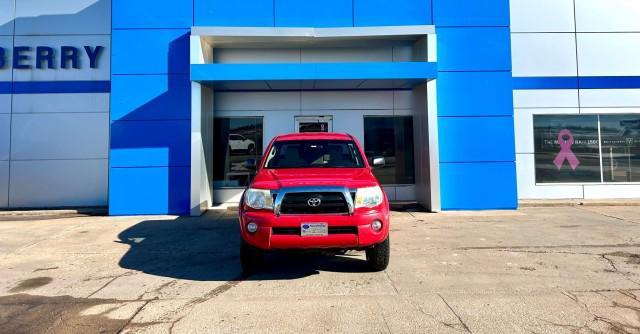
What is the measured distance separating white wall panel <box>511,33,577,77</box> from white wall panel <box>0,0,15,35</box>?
16.2 metres

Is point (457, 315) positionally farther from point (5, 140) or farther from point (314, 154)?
point (5, 140)

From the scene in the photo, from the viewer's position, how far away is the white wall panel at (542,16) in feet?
39.3

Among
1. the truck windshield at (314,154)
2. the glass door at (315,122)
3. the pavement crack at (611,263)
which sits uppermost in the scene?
the glass door at (315,122)

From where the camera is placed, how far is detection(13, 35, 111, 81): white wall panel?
39.2ft

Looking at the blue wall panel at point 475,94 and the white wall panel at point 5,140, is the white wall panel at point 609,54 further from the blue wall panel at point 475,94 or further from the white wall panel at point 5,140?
the white wall panel at point 5,140

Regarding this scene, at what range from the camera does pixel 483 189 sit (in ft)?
33.5

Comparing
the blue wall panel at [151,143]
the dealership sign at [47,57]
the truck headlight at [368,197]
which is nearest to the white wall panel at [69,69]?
the dealership sign at [47,57]

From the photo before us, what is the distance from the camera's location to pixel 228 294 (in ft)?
14.7

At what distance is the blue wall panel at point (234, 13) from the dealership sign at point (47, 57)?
429 cm

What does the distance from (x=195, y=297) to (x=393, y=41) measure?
923cm

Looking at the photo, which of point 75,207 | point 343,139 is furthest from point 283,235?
point 75,207

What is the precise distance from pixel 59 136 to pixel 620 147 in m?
18.1

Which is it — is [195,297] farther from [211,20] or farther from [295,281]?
[211,20]

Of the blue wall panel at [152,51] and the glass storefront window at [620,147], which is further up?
the blue wall panel at [152,51]
